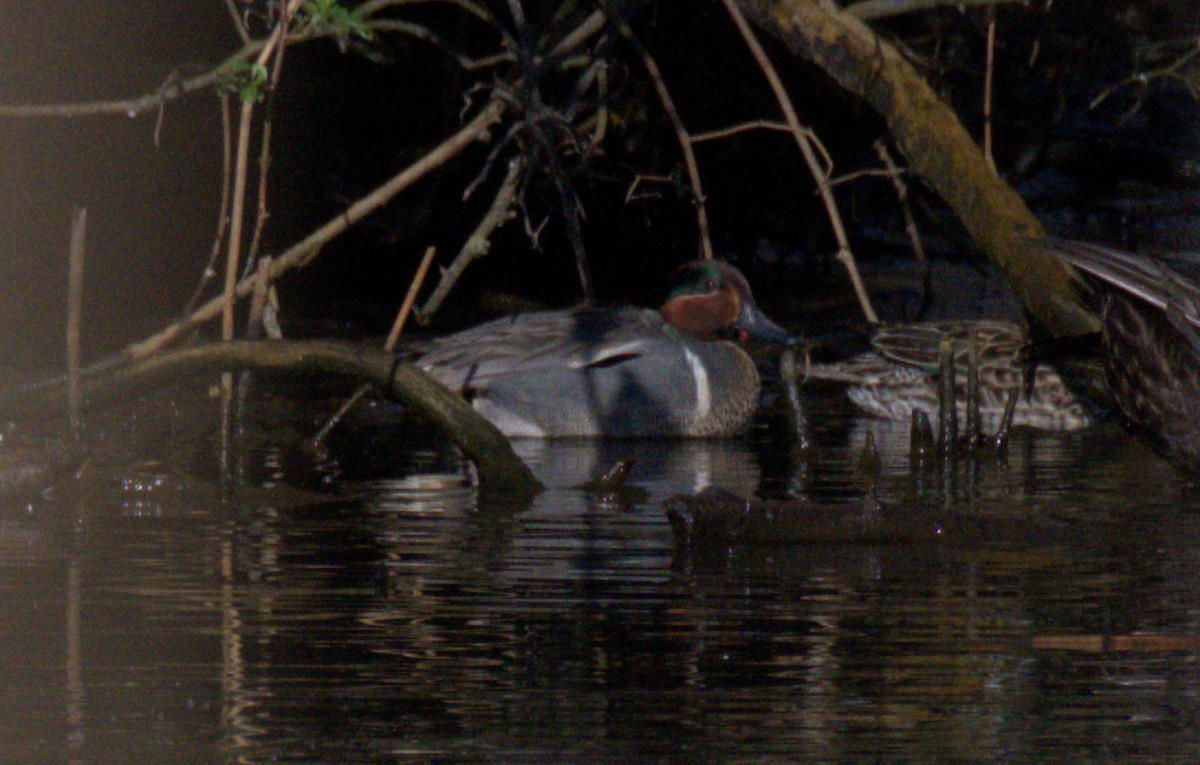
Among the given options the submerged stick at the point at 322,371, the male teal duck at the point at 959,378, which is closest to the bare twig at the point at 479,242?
the submerged stick at the point at 322,371

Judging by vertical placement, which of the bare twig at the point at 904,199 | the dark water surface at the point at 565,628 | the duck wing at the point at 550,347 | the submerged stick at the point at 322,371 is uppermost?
the bare twig at the point at 904,199

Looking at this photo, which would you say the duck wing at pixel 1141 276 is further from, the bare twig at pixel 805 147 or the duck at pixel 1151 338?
the bare twig at pixel 805 147

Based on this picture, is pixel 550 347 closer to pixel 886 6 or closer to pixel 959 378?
pixel 959 378

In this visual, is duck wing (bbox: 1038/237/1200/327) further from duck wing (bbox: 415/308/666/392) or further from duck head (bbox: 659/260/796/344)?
duck head (bbox: 659/260/796/344)

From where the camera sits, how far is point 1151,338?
591cm

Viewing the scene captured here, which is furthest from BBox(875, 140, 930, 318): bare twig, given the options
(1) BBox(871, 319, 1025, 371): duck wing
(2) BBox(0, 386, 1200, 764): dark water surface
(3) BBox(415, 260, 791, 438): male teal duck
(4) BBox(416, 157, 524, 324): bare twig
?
(2) BBox(0, 386, 1200, 764): dark water surface

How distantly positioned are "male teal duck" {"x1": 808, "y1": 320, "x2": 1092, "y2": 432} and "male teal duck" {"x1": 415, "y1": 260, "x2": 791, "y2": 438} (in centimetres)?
61

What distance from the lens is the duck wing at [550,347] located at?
9242 mm

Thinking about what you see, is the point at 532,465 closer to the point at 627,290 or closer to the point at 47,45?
the point at 47,45

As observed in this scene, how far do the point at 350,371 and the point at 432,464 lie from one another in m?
1.26

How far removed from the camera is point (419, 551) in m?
5.73

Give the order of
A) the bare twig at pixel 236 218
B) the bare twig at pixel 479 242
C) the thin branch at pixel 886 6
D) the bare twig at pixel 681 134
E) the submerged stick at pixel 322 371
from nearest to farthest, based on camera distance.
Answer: the bare twig at pixel 236 218, the submerged stick at pixel 322 371, the bare twig at pixel 479 242, the thin branch at pixel 886 6, the bare twig at pixel 681 134

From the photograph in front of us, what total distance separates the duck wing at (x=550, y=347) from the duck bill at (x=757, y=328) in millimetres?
666

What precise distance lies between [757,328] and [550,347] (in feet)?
3.91
